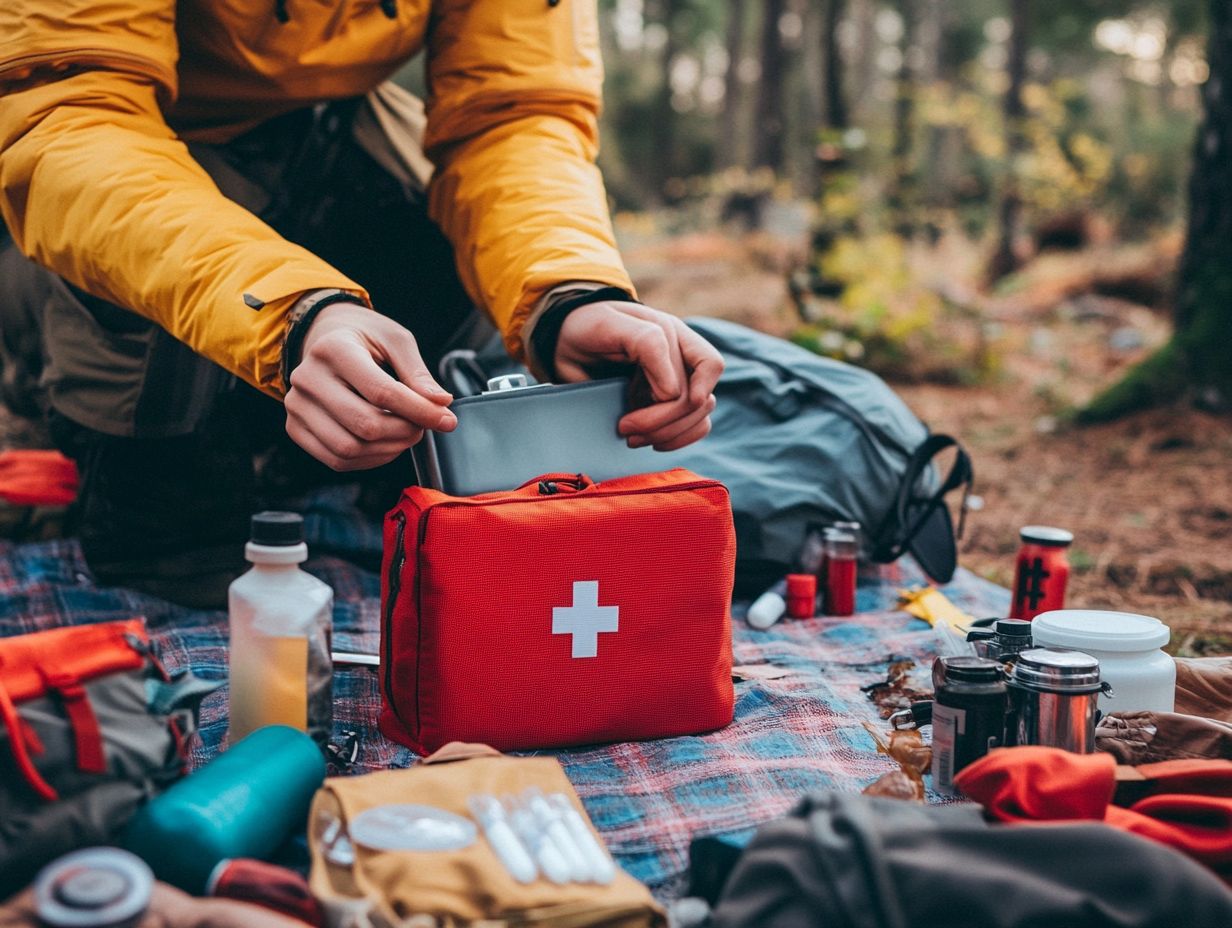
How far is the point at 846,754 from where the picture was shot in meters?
1.71

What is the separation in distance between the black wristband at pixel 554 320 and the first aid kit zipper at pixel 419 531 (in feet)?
1.13

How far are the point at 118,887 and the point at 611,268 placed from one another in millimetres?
1294

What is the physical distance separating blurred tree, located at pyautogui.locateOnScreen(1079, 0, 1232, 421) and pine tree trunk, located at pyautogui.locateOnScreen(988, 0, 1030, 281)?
5.35 meters

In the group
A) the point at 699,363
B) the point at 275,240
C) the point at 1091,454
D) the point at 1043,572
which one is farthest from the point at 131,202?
the point at 1091,454

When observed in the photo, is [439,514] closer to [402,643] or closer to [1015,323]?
[402,643]

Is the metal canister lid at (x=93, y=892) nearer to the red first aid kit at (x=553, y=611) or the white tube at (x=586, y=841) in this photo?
the white tube at (x=586, y=841)

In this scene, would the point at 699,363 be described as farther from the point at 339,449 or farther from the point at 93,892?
the point at 93,892

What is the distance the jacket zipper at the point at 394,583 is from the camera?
1628 millimetres

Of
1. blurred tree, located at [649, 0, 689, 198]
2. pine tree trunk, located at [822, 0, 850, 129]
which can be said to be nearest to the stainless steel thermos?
pine tree trunk, located at [822, 0, 850, 129]

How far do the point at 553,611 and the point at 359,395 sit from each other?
399mm

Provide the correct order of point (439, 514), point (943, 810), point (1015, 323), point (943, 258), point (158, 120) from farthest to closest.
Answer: point (943, 258)
point (1015, 323)
point (158, 120)
point (439, 514)
point (943, 810)

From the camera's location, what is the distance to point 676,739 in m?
1.75

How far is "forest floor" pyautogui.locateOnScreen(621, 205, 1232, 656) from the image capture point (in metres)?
2.85

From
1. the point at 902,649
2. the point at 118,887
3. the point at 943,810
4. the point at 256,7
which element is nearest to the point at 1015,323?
the point at 902,649
